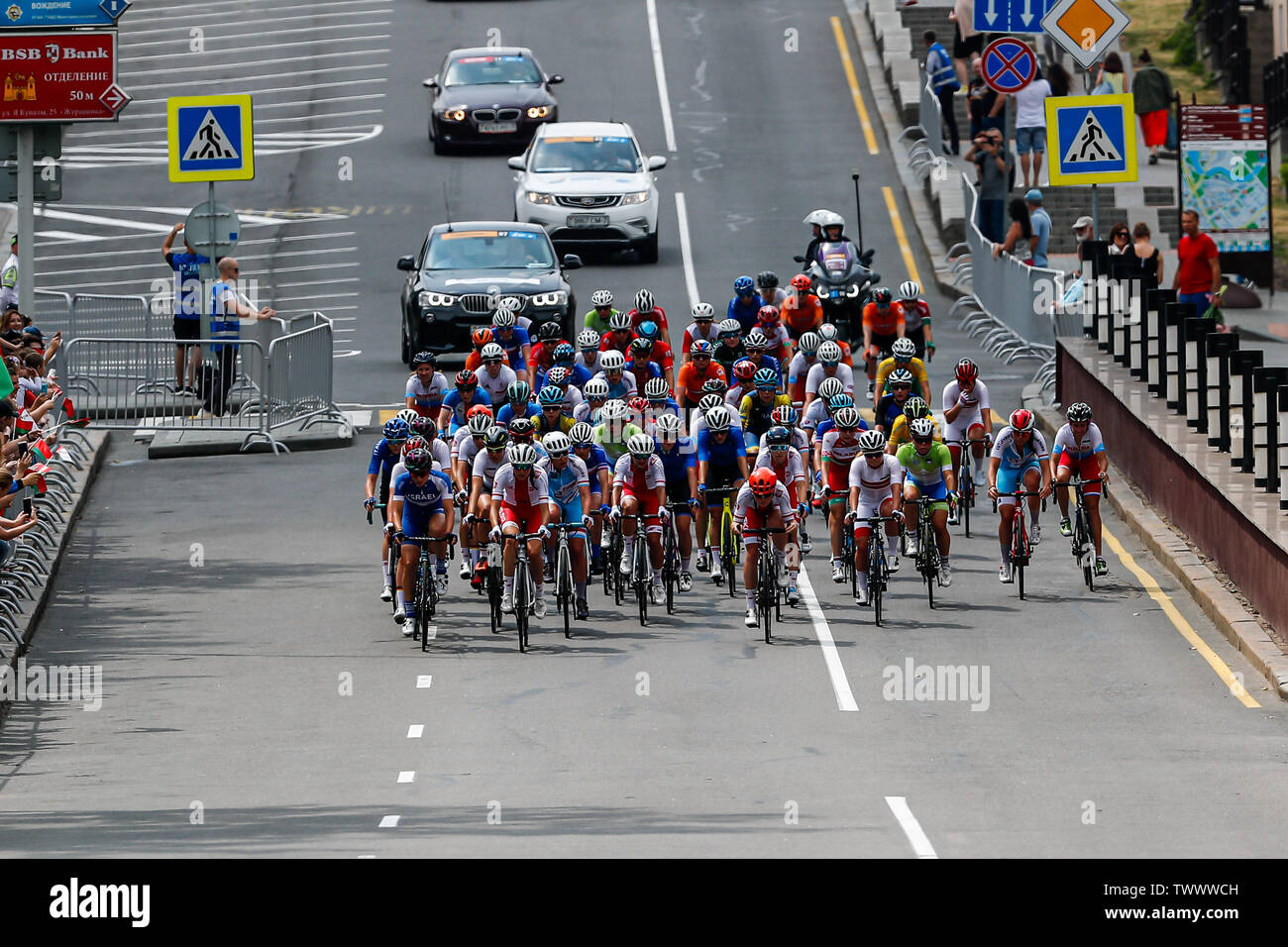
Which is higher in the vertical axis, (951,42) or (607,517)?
(951,42)

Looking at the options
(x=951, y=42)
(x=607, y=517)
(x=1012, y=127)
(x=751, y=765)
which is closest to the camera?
(x=751, y=765)

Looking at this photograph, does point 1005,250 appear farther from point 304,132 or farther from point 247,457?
point 304,132

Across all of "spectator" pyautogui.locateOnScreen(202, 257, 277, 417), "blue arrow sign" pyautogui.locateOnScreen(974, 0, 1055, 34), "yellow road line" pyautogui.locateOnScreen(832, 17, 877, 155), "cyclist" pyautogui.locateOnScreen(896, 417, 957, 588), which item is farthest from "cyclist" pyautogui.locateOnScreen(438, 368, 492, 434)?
"yellow road line" pyautogui.locateOnScreen(832, 17, 877, 155)

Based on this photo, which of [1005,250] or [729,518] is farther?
[1005,250]

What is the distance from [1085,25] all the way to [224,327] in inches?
404

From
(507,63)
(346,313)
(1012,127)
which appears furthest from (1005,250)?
(507,63)

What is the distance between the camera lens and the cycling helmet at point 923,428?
913 inches

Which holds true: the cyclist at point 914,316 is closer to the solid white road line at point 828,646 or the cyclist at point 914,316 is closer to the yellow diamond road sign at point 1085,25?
the yellow diamond road sign at point 1085,25

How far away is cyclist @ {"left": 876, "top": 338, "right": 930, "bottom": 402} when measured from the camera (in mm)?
25594

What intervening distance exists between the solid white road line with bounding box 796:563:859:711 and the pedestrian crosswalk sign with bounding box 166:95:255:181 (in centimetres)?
811

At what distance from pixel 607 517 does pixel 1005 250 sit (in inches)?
535

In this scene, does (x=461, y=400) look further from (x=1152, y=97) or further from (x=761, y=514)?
(x=1152, y=97)

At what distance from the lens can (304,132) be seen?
157 feet

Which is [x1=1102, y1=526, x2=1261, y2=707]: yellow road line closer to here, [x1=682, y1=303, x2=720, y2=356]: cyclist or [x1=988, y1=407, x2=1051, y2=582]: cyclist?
[x1=988, y1=407, x2=1051, y2=582]: cyclist
